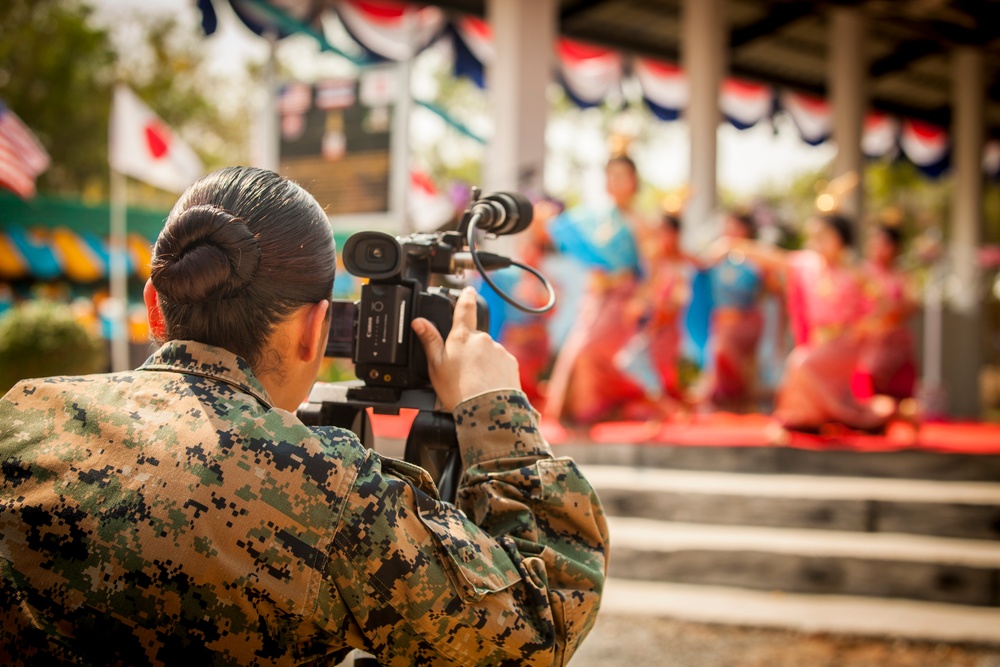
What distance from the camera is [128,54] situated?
19.5 metres

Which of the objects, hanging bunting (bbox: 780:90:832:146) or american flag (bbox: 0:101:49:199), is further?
hanging bunting (bbox: 780:90:832:146)

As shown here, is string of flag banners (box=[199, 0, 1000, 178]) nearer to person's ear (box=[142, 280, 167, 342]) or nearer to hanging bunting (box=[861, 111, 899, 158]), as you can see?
hanging bunting (box=[861, 111, 899, 158])

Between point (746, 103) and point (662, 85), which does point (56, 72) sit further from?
point (746, 103)

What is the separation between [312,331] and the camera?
1.09 metres

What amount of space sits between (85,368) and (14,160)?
6.74 feet

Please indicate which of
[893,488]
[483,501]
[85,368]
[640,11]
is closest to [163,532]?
[483,501]

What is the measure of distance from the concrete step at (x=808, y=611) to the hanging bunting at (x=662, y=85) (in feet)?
28.5

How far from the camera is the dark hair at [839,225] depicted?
212 inches

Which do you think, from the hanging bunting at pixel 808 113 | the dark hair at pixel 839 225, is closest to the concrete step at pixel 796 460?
the dark hair at pixel 839 225

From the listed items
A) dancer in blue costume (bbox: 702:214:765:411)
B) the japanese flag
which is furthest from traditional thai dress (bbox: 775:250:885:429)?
the japanese flag

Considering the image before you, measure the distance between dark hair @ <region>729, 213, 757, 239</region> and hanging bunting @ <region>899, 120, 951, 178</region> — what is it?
327 inches

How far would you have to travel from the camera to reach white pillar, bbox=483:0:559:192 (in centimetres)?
739

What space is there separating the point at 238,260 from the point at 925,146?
15.7m

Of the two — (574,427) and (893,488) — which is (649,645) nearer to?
(893,488)
